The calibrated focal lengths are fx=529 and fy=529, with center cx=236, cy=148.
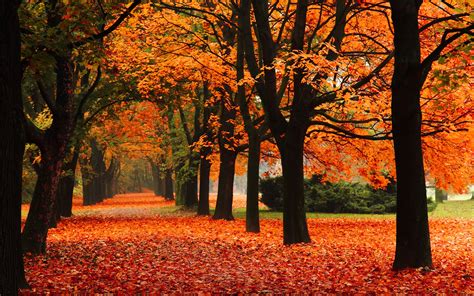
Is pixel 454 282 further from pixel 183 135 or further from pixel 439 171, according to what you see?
pixel 183 135

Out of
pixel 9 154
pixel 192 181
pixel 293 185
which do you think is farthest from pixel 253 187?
pixel 192 181

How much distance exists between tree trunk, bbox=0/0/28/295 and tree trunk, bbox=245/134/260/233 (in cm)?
1283

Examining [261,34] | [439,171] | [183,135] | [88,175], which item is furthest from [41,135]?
[88,175]

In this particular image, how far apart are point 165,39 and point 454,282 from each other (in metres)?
14.1

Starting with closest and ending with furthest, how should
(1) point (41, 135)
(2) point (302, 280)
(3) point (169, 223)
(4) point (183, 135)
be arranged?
1. (2) point (302, 280)
2. (1) point (41, 135)
3. (3) point (169, 223)
4. (4) point (183, 135)

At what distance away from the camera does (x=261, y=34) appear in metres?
14.5

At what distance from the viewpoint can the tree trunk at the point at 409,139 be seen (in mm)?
9594

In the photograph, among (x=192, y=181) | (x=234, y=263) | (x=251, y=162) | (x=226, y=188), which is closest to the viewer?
(x=234, y=263)

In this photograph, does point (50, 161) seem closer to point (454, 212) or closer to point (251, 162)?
point (251, 162)

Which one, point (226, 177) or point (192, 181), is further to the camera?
point (192, 181)

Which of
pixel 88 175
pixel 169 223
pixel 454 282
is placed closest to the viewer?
pixel 454 282

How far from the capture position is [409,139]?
32.0 feet

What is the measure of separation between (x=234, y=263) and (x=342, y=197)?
22.7 metres

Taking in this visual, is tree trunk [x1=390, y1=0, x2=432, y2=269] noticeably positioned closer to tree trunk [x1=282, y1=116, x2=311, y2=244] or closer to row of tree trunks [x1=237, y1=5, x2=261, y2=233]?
tree trunk [x1=282, y1=116, x2=311, y2=244]
